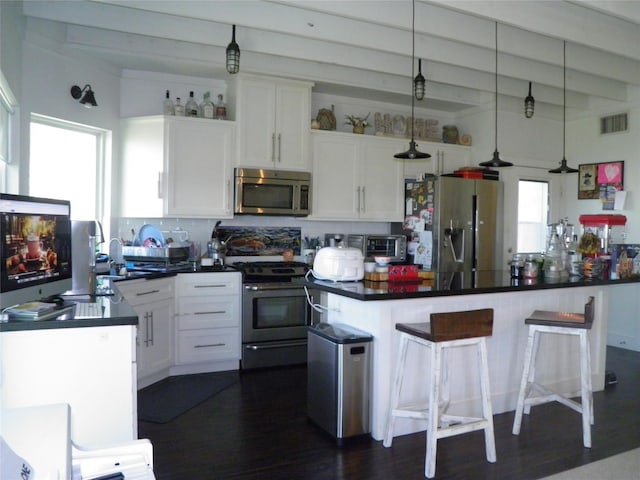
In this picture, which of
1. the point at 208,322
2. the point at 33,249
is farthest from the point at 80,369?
the point at 208,322

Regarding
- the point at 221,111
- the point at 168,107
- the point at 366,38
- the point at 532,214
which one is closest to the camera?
the point at 366,38

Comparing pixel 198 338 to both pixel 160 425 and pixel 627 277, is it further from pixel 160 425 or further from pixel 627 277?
pixel 627 277

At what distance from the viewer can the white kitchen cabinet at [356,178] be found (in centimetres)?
493

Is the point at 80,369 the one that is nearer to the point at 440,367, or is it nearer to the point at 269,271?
the point at 440,367

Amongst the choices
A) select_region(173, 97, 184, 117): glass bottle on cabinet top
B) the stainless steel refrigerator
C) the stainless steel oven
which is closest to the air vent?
the stainless steel refrigerator

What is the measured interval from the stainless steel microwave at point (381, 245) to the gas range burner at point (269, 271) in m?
0.68

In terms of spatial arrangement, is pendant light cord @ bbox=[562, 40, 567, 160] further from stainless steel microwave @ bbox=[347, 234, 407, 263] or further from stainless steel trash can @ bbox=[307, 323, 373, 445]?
stainless steel trash can @ bbox=[307, 323, 373, 445]

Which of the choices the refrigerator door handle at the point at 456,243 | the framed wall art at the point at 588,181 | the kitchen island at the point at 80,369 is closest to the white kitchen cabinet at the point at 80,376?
the kitchen island at the point at 80,369

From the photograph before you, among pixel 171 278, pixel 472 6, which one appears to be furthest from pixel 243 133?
pixel 472 6

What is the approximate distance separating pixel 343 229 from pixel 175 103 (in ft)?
7.12

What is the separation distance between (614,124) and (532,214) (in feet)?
4.37

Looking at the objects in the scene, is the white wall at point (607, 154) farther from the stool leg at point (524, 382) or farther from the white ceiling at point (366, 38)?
the stool leg at point (524, 382)

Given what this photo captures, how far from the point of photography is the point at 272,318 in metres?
4.38

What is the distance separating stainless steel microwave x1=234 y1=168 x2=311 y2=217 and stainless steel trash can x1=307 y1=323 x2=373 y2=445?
76.8 inches
